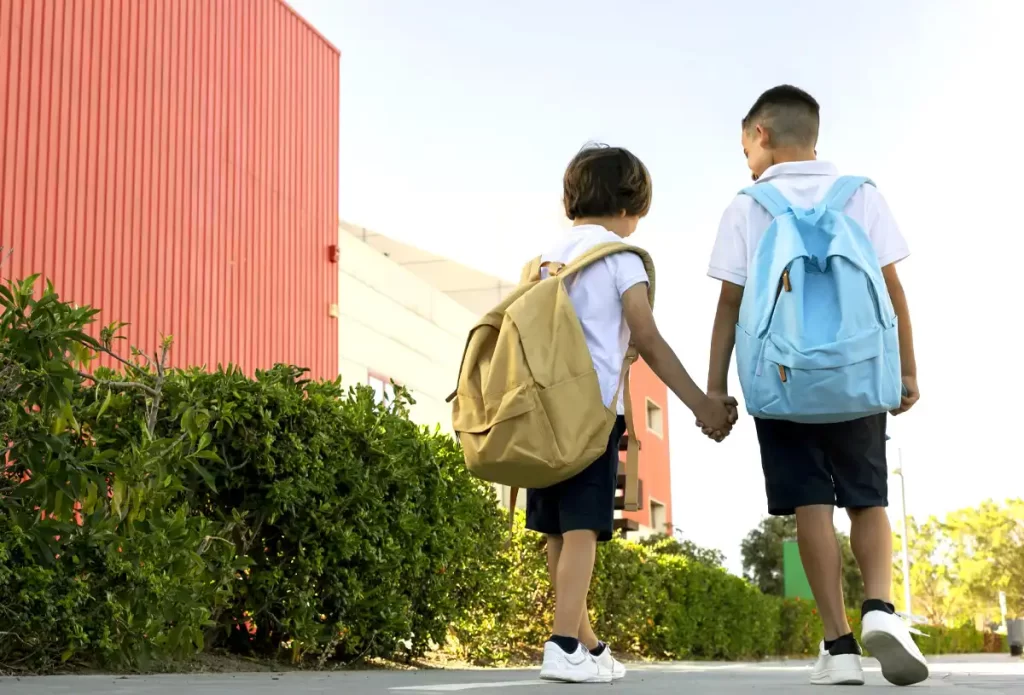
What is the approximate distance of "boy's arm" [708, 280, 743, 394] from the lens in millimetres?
4273

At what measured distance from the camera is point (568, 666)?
13.0 feet

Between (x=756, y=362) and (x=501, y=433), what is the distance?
84 cm

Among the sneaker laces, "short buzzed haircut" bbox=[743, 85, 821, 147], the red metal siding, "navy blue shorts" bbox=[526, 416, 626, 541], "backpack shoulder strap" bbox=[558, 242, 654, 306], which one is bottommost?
the sneaker laces

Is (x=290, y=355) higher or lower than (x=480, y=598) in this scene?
higher

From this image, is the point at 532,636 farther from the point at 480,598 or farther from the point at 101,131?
the point at 101,131

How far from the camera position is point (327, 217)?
797 inches

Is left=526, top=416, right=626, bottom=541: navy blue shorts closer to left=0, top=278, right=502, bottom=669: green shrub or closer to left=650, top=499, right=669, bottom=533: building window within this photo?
left=0, top=278, right=502, bottom=669: green shrub

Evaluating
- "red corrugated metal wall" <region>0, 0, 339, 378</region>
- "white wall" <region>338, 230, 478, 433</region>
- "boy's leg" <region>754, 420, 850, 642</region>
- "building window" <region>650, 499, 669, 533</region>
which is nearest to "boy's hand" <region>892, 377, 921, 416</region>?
"boy's leg" <region>754, 420, 850, 642</region>

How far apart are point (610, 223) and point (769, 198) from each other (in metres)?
0.59

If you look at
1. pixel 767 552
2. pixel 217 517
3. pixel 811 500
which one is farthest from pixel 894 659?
pixel 767 552

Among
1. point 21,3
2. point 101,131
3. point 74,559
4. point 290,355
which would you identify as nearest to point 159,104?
point 101,131

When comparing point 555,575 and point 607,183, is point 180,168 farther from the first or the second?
point 555,575

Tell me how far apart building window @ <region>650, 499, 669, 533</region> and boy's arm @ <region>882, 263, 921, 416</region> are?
1269 inches

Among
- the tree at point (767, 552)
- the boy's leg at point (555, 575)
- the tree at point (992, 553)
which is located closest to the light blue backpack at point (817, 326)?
the boy's leg at point (555, 575)
